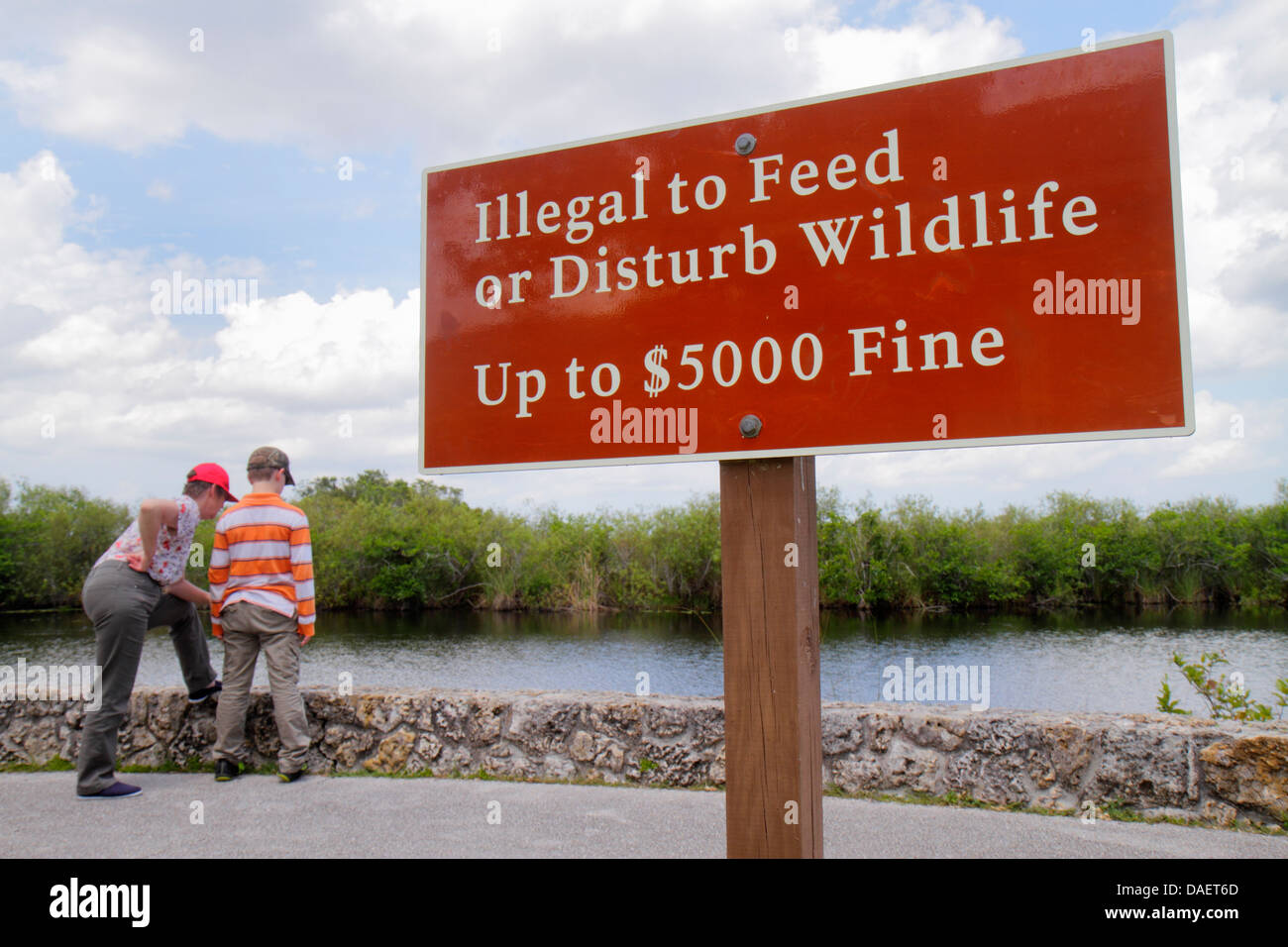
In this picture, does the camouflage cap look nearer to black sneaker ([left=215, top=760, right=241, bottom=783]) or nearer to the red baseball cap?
the red baseball cap

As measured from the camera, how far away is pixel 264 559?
183 inches

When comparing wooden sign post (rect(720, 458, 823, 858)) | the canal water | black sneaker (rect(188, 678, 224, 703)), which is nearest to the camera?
wooden sign post (rect(720, 458, 823, 858))

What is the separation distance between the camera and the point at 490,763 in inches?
179

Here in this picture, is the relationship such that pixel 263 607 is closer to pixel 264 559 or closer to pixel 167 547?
pixel 264 559

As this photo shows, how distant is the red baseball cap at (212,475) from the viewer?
188 inches

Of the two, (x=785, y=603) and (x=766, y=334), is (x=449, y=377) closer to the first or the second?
(x=766, y=334)

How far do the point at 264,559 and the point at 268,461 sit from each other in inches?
22.1

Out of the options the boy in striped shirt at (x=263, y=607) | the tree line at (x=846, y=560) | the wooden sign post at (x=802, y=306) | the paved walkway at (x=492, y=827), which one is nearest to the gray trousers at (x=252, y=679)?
the boy in striped shirt at (x=263, y=607)

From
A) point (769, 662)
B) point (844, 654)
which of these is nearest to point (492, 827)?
point (769, 662)

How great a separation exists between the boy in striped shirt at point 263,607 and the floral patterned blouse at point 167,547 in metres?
0.16

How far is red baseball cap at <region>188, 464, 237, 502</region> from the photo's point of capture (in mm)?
4781

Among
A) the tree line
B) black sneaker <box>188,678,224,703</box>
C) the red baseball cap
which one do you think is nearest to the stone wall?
black sneaker <box>188,678,224,703</box>

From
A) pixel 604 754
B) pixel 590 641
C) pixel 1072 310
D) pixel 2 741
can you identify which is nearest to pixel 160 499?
pixel 2 741

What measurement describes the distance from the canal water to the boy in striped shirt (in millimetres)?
4954
